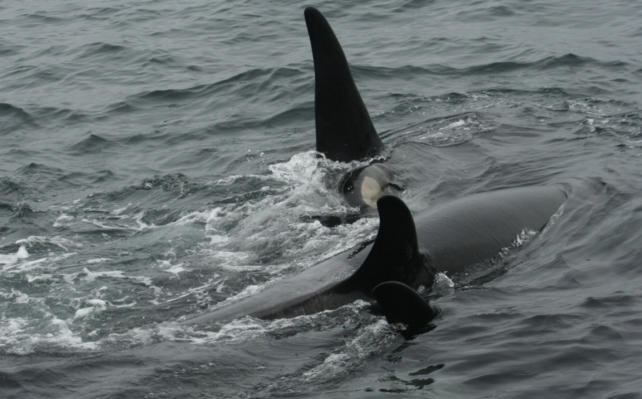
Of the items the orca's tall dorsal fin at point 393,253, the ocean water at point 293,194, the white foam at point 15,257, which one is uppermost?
the orca's tall dorsal fin at point 393,253

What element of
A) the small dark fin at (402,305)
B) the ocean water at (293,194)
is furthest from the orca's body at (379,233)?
the ocean water at (293,194)

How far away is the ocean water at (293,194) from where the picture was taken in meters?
7.02

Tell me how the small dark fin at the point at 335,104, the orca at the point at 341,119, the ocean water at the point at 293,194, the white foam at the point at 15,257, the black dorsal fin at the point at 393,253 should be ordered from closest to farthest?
1. the ocean water at the point at 293,194
2. the black dorsal fin at the point at 393,253
3. the white foam at the point at 15,257
4. the orca at the point at 341,119
5. the small dark fin at the point at 335,104

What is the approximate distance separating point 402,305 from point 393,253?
0.61 m

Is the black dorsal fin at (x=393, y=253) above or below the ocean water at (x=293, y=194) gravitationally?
above

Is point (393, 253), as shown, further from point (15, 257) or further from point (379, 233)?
point (15, 257)

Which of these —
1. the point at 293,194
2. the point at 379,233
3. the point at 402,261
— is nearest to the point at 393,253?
the point at 402,261

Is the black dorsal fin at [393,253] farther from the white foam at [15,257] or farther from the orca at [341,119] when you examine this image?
the white foam at [15,257]

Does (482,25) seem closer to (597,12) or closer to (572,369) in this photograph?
(597,12)

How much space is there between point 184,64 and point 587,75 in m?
9.93

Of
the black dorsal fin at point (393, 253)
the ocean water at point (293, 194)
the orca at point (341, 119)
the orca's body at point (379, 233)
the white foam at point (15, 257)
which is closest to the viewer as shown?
the ocean water at point (293, 194)

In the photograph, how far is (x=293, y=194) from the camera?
12234 mm

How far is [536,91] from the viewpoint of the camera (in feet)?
55.3

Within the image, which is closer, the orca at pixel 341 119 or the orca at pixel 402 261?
the orca at pixel 402 261
